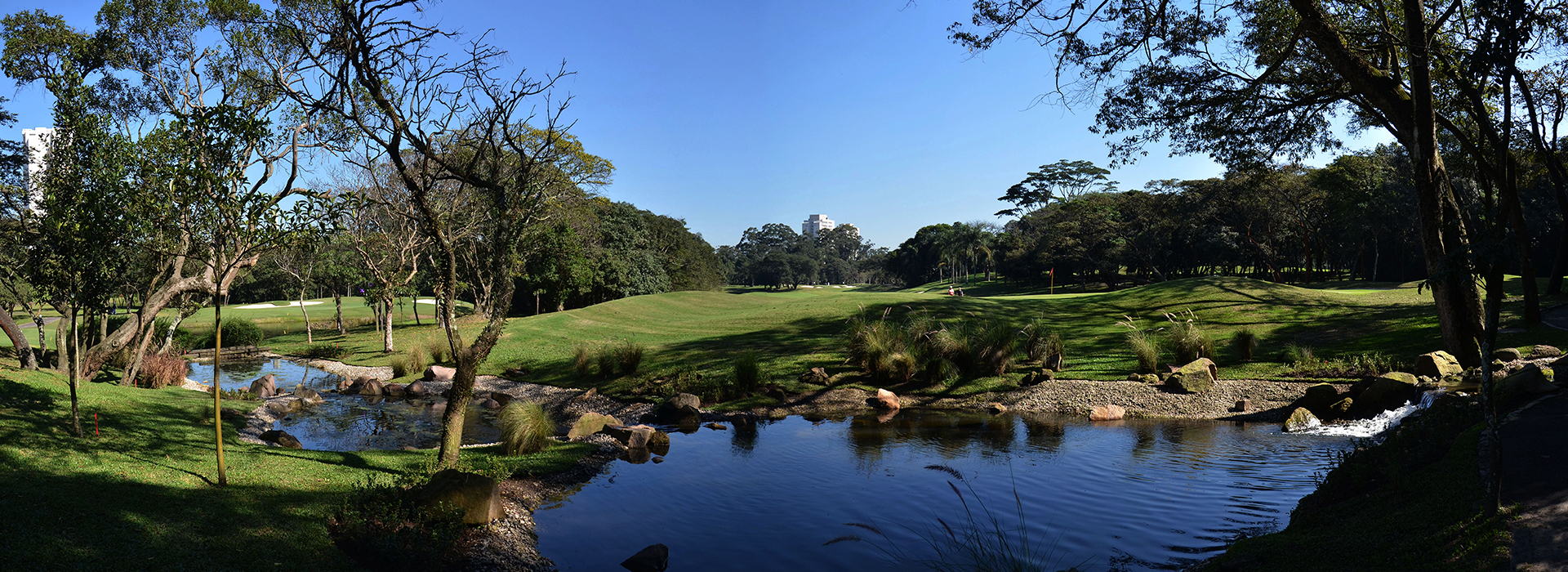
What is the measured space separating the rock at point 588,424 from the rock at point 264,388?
1047cm

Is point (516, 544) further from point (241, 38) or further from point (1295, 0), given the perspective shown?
point (241, 38)

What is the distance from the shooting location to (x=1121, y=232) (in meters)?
58.4

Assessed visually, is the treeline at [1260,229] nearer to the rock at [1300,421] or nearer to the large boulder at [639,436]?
the rock at [1300,421]

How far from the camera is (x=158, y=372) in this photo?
15.7 meters

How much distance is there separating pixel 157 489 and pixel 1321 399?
16.2 m

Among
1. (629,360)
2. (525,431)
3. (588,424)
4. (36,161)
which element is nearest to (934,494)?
(525,431)

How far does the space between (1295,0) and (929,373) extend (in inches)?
383

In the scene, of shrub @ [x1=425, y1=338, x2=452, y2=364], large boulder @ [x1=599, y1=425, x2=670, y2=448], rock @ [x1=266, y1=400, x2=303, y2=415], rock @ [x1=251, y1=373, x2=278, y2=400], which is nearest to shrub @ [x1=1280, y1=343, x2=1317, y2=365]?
large boulder @ [x1=599, y1=425, x2=670, y2=448]

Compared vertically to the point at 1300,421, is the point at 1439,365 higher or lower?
higher

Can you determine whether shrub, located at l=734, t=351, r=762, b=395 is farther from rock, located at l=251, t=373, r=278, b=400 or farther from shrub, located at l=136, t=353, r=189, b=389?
shrub, located at l=136, t=353, r=189, b=389

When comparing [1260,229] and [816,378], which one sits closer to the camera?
[816,378]

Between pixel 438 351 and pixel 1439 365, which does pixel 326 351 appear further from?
pixel 1439 365

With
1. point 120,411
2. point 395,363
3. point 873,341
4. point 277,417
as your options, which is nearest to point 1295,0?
point 873,341

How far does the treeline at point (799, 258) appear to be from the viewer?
114438 millimetres
